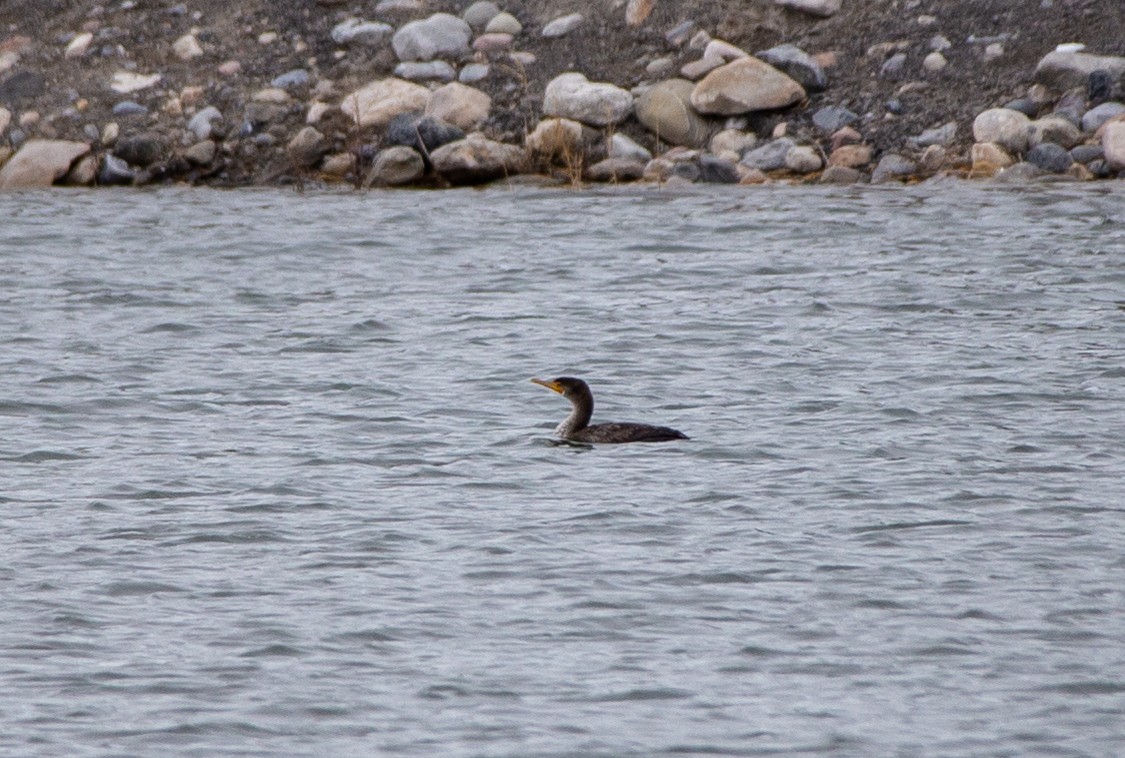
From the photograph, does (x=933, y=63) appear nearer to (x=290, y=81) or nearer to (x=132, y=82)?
(x=290, y=81)

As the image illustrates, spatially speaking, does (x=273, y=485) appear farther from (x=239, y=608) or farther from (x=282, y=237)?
(x=282, y=237)

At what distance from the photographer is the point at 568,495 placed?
9.70m

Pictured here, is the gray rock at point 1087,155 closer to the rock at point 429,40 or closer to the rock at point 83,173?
the rock at point 429,40

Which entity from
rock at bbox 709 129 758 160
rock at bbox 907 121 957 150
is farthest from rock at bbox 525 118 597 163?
rock at bbox 907 121 957 150

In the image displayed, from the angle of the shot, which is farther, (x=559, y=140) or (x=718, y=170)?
(x=559, y=140)

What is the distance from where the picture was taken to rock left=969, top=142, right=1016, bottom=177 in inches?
791

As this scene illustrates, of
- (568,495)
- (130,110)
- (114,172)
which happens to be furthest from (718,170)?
(568,495)

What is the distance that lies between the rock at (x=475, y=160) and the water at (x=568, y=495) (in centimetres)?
280

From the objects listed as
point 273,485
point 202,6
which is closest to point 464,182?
point 202,6

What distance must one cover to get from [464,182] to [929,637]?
14.4 m

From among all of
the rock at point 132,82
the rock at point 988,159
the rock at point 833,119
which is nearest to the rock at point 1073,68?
the rock at point 988,159

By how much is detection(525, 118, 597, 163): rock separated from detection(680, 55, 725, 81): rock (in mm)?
1313

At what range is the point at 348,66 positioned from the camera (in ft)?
73.7

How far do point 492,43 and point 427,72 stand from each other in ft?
3.14
